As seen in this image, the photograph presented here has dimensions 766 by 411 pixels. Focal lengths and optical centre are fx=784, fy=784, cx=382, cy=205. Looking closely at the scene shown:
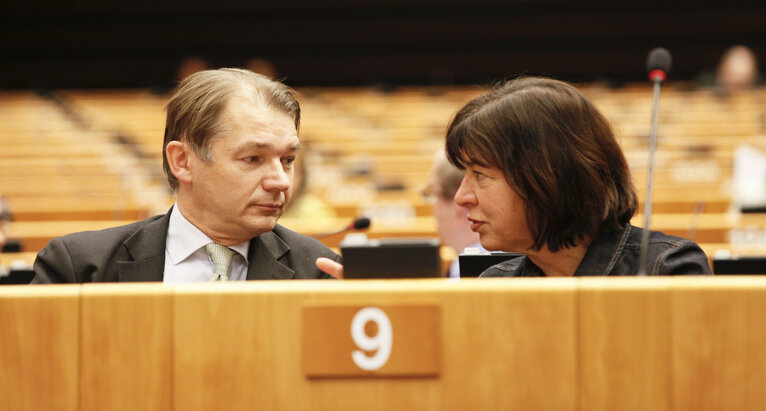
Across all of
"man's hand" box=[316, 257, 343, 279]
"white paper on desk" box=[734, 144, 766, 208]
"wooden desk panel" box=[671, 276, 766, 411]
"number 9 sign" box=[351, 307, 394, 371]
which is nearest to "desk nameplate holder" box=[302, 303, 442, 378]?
"number 9 sign" box=[351, 307, 394, 371]

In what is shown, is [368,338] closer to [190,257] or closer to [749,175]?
[190,257]

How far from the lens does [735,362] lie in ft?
2.80

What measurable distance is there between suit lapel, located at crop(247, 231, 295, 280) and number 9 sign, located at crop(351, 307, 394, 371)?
0.66m

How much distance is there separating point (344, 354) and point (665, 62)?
96cm

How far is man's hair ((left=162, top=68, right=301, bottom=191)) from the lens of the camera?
59.5 inches

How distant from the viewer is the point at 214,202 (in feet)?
4.99

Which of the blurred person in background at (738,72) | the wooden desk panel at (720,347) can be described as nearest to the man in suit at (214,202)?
the wooden desk panel at (720,347)

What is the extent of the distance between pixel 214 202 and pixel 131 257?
0.65ft

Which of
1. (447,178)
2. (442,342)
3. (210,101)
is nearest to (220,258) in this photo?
(210,101)

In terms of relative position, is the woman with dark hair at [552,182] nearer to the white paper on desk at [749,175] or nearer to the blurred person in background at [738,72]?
the white paper on desk at [749,175]

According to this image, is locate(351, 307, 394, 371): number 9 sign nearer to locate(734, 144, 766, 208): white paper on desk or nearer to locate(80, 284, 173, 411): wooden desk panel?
locate(80, 284, 173, 411): wooden desk panel

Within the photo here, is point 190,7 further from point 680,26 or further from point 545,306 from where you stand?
point 545,306

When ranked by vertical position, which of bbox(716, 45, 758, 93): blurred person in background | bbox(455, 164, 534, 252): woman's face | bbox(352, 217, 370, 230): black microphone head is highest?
bbox(716, 45, 758, 93): blurred person in background

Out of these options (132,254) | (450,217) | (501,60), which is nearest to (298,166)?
(450,217)
